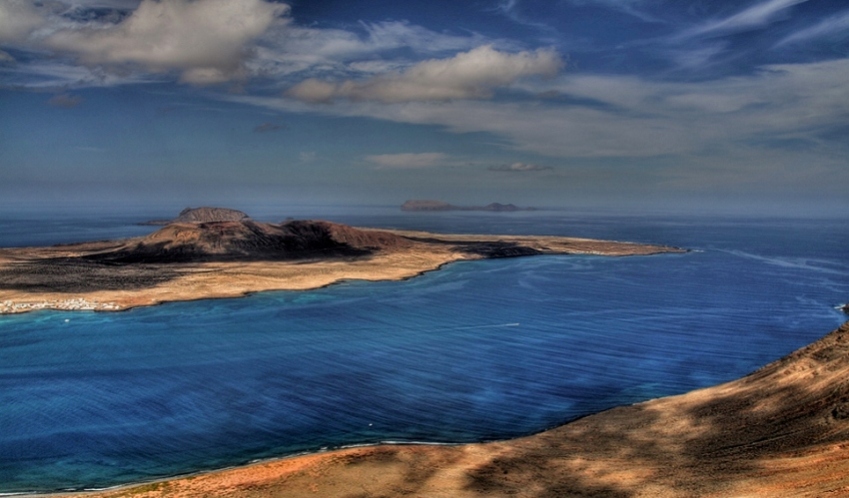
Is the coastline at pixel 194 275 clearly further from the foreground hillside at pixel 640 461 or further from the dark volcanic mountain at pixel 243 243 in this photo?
the foreground hillside at pixel 640 461

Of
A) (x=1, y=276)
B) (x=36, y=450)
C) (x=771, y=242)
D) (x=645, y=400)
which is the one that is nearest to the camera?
(x=36, y=450)

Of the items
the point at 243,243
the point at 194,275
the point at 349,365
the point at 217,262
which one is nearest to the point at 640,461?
the point at 349,365

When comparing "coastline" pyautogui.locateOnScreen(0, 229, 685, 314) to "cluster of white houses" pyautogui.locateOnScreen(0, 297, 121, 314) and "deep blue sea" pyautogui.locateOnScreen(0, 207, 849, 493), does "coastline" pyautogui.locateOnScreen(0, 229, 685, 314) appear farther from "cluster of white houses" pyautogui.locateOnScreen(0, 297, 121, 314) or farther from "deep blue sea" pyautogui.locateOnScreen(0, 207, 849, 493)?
"deep blue sea" pyautogui.locateOnScreen(0, 207, 849, 493)

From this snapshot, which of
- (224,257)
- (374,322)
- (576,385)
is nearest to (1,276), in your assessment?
(224,257)

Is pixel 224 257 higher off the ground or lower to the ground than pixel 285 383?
higher

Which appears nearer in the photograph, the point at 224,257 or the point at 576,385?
the point at 576,385

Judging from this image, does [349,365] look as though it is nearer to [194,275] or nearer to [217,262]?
[194,275]

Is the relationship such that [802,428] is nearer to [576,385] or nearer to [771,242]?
[576,385]
